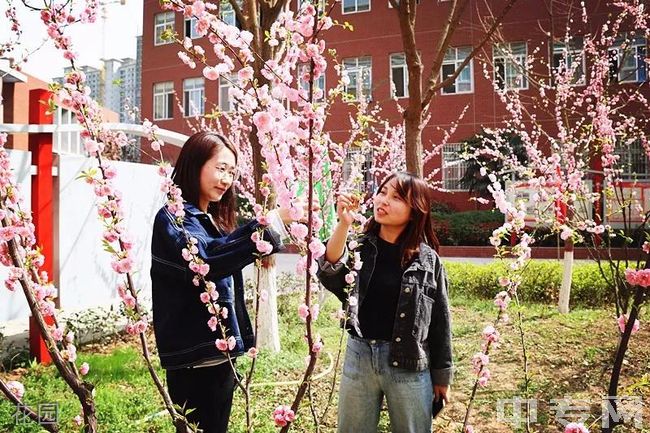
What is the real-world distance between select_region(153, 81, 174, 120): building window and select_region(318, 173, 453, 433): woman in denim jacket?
21977 millimetres

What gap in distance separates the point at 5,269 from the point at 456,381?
4.61 meters

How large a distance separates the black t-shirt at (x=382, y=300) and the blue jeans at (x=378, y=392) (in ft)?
0.17

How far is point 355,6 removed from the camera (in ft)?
65.8

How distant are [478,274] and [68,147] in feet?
22.4

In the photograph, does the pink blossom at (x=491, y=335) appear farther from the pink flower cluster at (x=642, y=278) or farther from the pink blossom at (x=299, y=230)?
the pink blossom at (x=299, y=230)

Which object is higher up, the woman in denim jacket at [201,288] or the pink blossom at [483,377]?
the woman in denim jacket at [201,288]

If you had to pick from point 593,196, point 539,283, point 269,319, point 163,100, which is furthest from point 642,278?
point 163,100

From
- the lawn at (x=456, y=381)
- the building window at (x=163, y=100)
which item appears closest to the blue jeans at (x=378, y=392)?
the lawn at (x=456, y=381)

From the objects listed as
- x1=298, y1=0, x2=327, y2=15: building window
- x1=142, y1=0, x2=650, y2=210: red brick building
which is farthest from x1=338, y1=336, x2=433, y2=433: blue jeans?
x1=142, y1=0, x2=650, y2=210: red brick building

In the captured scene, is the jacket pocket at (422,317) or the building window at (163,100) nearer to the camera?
the jacket pocket at (422,317)

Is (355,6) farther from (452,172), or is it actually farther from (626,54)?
(626,54)

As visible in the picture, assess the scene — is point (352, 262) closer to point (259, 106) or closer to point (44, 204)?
point (259, 106)

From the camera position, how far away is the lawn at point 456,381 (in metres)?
3.40

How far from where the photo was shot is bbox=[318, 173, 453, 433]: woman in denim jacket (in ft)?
6.88
